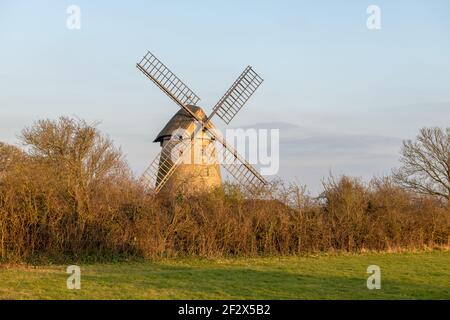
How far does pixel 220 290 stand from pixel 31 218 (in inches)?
347

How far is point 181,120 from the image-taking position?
2691cm

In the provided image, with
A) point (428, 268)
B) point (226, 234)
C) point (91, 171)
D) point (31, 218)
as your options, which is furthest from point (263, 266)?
point (91, 171)

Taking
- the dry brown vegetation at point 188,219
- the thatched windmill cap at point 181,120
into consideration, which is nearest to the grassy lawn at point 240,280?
the dry brown vegetation at point 188,219

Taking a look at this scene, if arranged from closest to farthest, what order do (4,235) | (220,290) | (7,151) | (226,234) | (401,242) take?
(220,290)
(4,235)
(226,234)
(401,242)
(7,151)

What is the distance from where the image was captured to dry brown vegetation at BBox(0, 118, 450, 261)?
55.6 feet

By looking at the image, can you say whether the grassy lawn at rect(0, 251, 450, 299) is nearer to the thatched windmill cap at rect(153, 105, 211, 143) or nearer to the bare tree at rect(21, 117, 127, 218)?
the bare tree at rect(21, 117, 127, 218)

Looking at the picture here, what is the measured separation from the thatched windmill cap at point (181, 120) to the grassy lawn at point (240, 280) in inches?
422

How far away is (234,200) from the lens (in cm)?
1983

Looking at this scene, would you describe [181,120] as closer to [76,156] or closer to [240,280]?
[76,156]

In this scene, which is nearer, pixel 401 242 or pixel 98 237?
pixel 98 237

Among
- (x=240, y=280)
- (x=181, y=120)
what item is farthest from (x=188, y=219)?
(x=181, y=120)

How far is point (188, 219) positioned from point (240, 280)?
6698mm

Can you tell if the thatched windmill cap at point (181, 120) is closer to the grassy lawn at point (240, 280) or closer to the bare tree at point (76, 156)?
the bare tree at point (76, 156)
